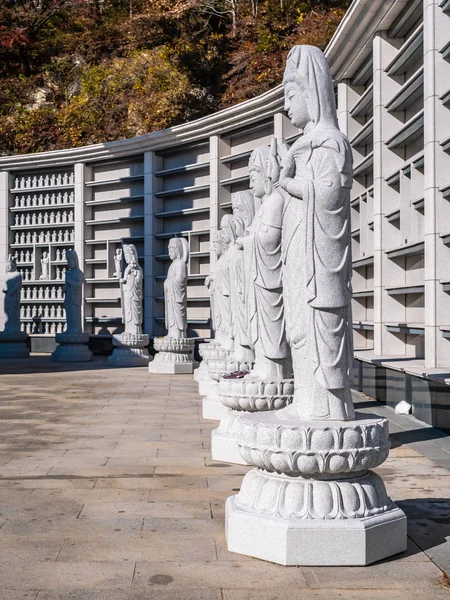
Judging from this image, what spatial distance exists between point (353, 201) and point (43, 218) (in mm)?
13489

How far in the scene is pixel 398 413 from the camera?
11188 millimetres

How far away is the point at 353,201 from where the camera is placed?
16969mm

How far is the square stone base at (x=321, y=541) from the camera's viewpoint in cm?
453

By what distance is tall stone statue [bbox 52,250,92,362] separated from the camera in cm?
2312

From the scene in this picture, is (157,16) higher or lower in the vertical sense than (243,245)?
higher

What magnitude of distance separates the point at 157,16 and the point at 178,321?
54.9 feet

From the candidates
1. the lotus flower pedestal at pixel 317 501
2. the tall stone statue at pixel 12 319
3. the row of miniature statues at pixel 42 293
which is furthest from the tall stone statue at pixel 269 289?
the row of miniature statues at pixel 42 293

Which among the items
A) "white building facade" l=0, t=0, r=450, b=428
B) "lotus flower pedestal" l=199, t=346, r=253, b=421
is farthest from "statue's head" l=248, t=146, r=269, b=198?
"white building facade" l=0, t=0, r=450, b=428

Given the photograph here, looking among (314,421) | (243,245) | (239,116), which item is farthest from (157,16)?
(314,421)

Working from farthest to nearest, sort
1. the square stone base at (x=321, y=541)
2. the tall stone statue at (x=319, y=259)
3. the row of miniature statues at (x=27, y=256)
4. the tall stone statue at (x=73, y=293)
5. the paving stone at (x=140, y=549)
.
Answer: the row of miniature statues at (x=27, y=256)
the tall stone statue at (x=73, y=293)
the tall stone statue at (x=319, y=259)
the paving stone at (x=140, y=549)
the square stone base at (x=321, y=541)

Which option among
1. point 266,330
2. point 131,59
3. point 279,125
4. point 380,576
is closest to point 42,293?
point 131,59

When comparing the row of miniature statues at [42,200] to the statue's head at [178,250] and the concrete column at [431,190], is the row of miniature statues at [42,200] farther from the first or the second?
the concrete column at [431,190]

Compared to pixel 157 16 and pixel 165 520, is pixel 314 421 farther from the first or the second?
pixel 157 16

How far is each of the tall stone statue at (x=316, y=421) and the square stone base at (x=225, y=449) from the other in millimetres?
2712
